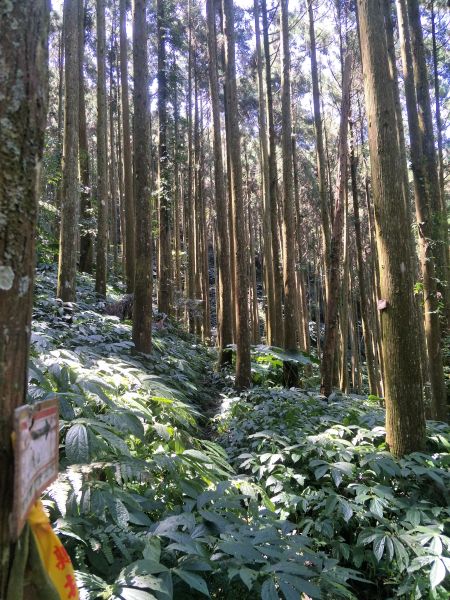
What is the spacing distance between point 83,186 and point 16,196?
1349 centimetres

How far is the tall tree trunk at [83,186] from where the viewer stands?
13.3 m

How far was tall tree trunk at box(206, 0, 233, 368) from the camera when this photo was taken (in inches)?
440

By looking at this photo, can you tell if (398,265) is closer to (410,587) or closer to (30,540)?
(410,587)

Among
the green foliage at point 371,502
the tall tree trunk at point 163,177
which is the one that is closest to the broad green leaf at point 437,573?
the green foliage at point 371,502

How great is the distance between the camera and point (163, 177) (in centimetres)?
1504

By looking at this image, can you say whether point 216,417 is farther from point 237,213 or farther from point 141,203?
point 237,213

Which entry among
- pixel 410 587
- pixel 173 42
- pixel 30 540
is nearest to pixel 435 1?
pixel 173 42

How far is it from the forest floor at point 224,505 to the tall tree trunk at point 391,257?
1.12 ft

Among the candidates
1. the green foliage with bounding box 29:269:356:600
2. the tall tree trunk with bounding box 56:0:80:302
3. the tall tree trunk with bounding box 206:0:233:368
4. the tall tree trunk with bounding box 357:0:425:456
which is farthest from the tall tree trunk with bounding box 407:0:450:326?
the green foliage with bounding box 29:269:356:600

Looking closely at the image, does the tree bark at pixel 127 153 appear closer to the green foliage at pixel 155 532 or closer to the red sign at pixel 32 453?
the green foliage at pixel 155 532

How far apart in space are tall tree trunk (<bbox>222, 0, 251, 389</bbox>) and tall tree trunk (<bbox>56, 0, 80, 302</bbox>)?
319 cm

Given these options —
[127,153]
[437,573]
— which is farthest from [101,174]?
[437,573]

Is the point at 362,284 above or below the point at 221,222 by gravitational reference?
below

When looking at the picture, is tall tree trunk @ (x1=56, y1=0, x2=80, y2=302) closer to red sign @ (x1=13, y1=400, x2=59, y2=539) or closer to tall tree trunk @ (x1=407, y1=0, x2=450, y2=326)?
tall tree trunk @ (x1=407, y1=0, x2=450, y2=326)
